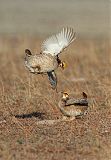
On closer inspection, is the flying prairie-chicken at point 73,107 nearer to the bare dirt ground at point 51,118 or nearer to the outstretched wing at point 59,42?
the bare dirt ground at point 51,118

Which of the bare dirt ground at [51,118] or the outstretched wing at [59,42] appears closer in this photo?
the bare dirt ground at [51,118]

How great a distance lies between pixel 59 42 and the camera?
989cm

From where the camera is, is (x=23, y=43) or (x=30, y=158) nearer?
(x=30, y=158)

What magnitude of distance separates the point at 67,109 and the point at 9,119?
81 cm

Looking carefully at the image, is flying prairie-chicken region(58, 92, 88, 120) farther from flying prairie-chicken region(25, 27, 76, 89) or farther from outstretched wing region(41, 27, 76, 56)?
outstretched wing region(41, 27, 76, 56)

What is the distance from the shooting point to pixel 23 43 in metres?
20.8

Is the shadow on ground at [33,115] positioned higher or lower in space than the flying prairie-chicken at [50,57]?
lower

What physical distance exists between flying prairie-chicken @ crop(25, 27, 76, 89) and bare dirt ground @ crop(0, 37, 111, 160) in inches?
24.4

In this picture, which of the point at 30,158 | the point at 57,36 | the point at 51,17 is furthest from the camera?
the point at 51,17

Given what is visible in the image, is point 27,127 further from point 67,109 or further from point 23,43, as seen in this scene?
point 23,43

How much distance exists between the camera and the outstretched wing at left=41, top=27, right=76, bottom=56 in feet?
32.1

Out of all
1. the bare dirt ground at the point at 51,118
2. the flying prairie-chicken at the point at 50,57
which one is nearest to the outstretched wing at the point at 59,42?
the flying prairie-chicken at the point at 50,57

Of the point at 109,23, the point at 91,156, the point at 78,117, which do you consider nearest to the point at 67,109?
the point at 78,117

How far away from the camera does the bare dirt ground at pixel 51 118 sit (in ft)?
24.2
